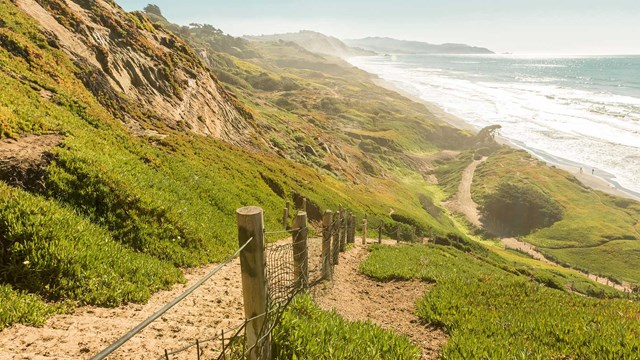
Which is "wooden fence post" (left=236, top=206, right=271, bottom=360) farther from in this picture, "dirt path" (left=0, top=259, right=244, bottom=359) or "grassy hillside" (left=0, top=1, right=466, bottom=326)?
"grassy hillside" (left=0, top=1, right=466, bottom=326)

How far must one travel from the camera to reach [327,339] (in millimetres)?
7445

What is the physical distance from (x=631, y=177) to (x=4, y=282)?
105 meters

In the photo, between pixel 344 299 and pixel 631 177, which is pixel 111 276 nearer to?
pixel 344 299


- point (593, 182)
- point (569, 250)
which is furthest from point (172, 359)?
point (593, 182)

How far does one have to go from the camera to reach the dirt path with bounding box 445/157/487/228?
2767 inches

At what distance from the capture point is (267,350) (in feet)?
19.8

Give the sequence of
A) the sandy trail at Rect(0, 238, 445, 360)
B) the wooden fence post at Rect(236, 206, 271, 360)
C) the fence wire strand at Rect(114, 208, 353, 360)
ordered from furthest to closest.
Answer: the sandy trail at Rect(0, 238, 445, 360), the wooden fence post at Rect(236, 206, 271, 360), the fence wire strand at Rect(114, 208, 353, 360)

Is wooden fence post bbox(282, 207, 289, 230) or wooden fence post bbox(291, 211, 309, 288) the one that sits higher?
wooden fence post bbox(291, 211, 309, 288)

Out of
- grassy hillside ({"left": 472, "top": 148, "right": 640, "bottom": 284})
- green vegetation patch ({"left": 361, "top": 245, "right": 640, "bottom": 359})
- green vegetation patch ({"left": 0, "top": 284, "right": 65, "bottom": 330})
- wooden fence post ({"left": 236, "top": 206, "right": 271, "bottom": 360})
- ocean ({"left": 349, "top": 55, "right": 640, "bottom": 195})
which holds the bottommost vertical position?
grassy hillside ({"left": 472, "top": 148, "right": 640, "bottom": 284})

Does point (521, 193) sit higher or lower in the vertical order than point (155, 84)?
lower

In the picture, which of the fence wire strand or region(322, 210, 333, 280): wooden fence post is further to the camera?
region(322, 210, 333, 280): wooden fence post

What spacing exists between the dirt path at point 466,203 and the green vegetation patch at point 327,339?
2550 inches

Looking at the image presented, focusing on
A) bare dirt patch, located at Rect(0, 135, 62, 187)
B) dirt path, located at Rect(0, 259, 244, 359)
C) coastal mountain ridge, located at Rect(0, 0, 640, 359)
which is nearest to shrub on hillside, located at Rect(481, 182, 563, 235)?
coastal mountain ridge, located at Rect(0, 0, 640, 359)

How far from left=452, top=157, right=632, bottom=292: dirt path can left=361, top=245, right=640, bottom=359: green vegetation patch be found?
40.2 meters
